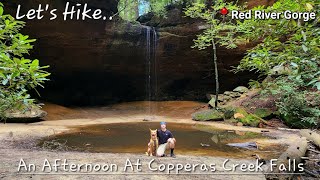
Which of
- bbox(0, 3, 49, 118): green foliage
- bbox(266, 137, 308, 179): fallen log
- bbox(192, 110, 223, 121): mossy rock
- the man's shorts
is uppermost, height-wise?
bbox(0, 3, 49, 118): green foliage

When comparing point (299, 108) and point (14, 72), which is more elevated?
point (14, 72)

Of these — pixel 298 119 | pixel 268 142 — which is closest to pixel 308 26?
pixel 268 142

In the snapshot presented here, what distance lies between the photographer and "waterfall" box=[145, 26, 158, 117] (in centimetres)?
1828

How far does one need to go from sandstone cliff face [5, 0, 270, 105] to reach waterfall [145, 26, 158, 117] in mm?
80

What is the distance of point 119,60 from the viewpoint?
1928 centimetres

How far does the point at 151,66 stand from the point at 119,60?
2.30m

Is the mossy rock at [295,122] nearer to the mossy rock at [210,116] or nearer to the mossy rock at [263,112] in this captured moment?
the mossy rock at [263,112]

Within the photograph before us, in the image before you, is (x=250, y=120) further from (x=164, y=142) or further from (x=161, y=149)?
(x=161, y=149)

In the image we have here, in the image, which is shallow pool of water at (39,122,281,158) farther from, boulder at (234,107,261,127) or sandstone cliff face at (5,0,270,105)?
sandstone cliff face at (5,0,270,105)

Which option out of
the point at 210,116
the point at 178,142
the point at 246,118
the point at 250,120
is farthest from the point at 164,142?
the point at 210,116

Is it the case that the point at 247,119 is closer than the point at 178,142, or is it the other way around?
the point at 178,142

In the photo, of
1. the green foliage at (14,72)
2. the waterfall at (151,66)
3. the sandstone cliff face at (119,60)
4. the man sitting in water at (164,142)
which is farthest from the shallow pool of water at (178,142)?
the waterfall at (151,66)

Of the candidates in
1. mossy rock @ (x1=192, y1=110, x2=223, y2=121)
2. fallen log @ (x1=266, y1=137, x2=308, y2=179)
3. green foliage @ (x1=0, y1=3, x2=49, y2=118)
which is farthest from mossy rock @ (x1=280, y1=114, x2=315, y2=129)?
green foliage @ (x1=0, y1=3, x2=49, y2=118)

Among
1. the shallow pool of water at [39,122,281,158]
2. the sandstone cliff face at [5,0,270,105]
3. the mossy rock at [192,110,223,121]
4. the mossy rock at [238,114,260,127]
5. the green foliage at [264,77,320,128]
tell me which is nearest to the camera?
the shallow pool of water at [39,122,281,158]
